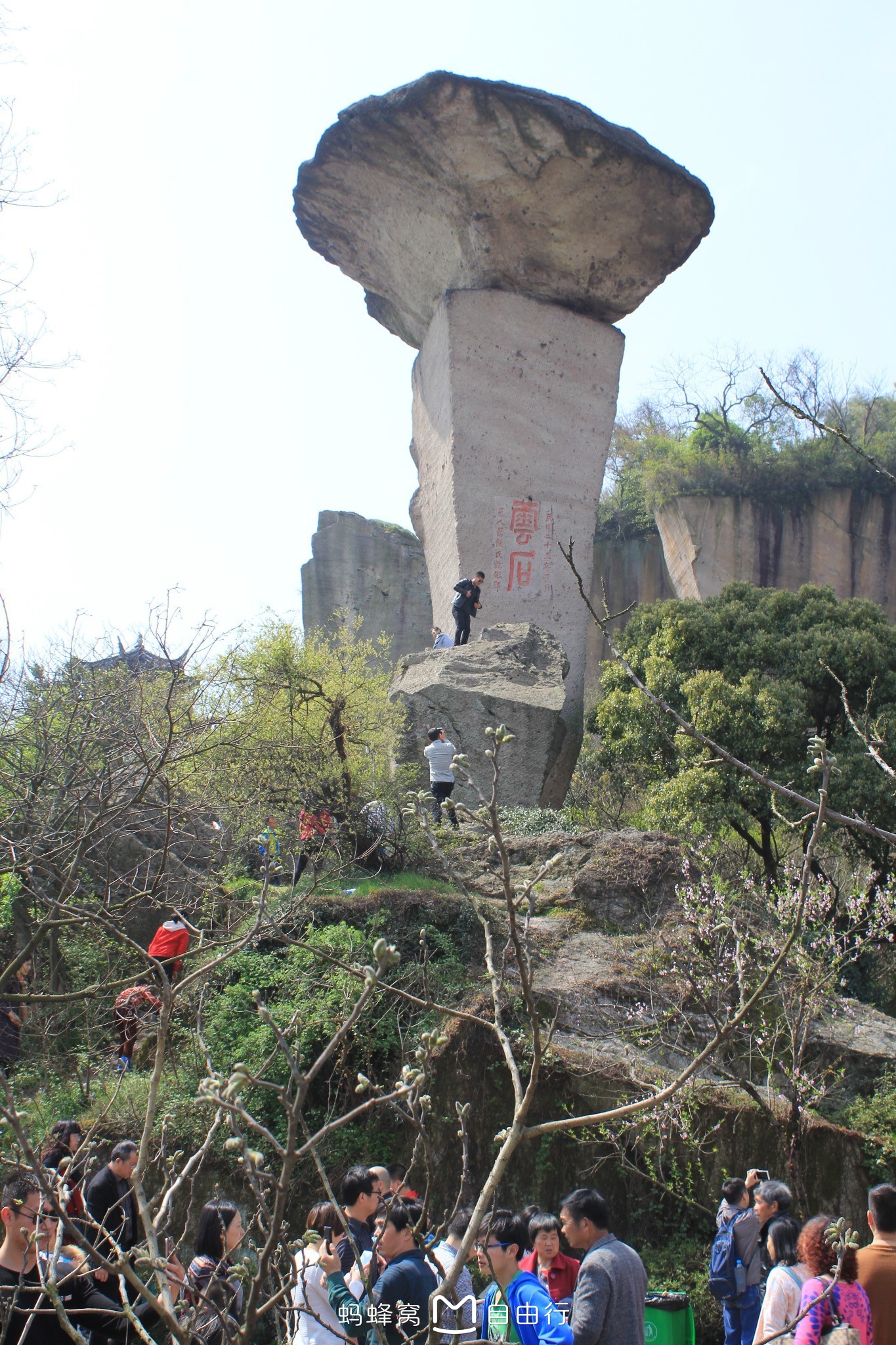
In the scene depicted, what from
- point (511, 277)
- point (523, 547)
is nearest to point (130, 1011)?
point (523, 547)

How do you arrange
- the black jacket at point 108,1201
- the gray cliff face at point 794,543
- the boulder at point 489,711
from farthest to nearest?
the gray cliff face at point 794,543
the boulder at point 489,711
the black jacket at point 108,1201

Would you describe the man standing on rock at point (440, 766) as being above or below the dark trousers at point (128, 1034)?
above

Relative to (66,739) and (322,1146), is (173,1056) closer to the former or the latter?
(322,1146)

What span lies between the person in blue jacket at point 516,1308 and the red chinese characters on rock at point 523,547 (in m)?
A: 8.95

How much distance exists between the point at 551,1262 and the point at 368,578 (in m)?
17.1

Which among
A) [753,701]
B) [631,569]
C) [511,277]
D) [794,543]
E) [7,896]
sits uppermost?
[511,277]

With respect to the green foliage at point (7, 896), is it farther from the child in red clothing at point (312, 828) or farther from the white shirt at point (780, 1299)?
the white shirt at point (780, 1299)

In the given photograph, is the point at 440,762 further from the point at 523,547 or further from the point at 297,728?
the point at 523,547

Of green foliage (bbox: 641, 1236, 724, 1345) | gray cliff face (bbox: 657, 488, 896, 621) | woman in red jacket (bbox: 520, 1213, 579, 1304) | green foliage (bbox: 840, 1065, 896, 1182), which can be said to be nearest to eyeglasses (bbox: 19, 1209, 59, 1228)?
woman in red jacket (bbox: 520, 1213, 579, 1304)

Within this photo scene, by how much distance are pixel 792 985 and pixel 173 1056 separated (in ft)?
11.8

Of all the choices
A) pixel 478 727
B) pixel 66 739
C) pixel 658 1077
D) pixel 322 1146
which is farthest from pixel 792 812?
pixel 66 739

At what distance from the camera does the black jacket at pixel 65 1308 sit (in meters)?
2.72

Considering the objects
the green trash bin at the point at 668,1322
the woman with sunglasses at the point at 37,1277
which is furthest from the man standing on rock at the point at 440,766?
the woman with sunglasses at the point at 37,1277

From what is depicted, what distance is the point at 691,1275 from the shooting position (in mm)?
5105
